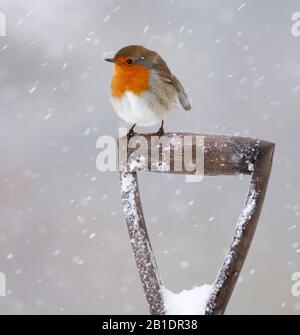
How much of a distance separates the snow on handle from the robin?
0.29 meters

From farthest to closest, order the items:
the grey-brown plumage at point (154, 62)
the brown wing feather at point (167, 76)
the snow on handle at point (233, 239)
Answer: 1. the brown wing feather at point (167, 76)
2. the grey-brown plumage at point (154, 62)
3. the snow on handle at point (233, 239)

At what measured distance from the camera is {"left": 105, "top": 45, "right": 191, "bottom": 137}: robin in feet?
3.78

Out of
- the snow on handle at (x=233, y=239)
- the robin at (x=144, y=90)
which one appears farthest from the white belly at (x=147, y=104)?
the snow on handle at (x=233, y=239)

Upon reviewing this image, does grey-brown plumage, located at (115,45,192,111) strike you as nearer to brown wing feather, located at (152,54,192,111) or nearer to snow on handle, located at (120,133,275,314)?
brown wing feather, located at (152,54,192,111)

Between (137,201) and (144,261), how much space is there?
4.3 inches

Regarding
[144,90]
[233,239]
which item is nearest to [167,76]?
[144,90]

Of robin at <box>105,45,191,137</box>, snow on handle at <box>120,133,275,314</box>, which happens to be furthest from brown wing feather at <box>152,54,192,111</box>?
snow on handle at <box>120,133,275,314</box>

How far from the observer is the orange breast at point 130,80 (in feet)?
3.75

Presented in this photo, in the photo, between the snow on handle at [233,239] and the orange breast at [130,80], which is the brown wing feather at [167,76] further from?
the snow on handle at [233,239]

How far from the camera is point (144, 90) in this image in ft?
4.01

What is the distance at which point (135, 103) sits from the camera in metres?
1.21
